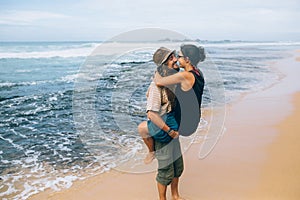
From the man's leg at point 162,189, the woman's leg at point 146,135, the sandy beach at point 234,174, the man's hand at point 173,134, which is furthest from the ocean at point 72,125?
the man's leg at point 162,189

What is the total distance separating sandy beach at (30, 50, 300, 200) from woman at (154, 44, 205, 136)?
37.4 inches

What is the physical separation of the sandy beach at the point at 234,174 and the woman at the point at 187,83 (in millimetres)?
951

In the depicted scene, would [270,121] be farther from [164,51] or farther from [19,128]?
[19,128]

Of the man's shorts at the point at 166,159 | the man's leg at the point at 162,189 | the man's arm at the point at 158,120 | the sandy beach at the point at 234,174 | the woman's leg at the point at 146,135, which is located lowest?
the sandy beach at the point at 234,174

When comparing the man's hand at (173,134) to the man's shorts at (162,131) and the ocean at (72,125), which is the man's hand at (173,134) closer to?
the man's shorts at (162,131)

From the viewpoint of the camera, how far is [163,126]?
276 cm

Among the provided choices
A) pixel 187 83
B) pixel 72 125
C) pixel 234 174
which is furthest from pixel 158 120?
pixel 72 125

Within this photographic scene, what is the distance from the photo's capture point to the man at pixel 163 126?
2717mm

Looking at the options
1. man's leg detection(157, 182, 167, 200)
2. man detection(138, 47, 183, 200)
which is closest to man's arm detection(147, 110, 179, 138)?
man detection(138, 47, 183, 200)

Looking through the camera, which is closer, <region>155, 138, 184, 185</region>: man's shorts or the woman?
the woman

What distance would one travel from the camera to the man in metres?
2.72

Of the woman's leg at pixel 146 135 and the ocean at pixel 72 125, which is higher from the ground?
the woman's leg at pixel 146 135

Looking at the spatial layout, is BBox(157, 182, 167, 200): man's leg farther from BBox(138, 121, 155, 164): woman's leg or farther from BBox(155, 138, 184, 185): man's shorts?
BBox(138, 121, 155, 164): woman's leg

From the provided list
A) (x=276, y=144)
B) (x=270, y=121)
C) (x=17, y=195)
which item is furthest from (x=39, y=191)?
(x=270, y=121)
